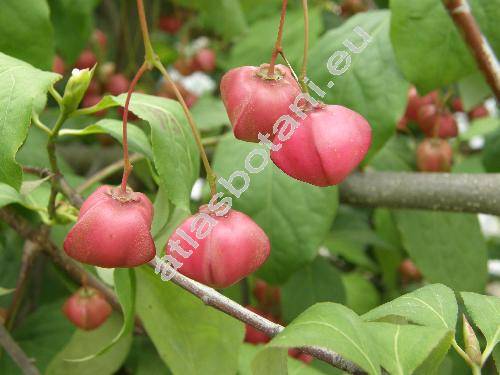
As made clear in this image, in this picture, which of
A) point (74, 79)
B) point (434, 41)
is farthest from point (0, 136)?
point (434, 41)

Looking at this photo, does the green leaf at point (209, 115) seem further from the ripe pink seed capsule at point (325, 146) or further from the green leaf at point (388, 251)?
the ripe pink seed capsule at point (325, 146)

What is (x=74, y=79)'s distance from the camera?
729 mm

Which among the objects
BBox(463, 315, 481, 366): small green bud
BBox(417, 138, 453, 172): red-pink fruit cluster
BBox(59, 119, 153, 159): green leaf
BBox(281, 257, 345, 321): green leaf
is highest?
BBox(463, 315, 481, 366): small green bud

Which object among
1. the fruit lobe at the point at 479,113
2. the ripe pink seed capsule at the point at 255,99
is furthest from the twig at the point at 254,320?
the fruit lobe at the point at 479,113

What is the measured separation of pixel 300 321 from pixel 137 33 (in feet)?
3.82

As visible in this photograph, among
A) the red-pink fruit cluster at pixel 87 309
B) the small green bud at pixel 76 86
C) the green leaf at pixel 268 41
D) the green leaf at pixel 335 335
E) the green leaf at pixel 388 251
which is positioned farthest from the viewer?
the green leaf at pixel 388 251

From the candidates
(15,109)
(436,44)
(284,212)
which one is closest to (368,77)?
(436,44)

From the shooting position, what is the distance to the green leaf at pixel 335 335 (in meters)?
0.51

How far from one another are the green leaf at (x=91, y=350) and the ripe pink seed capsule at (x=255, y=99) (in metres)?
0.38

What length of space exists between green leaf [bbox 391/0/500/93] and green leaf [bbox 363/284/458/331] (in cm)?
42

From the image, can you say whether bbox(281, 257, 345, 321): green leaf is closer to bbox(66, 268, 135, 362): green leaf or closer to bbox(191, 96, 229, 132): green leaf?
bbox(191, 96, 229, 132): green leaf

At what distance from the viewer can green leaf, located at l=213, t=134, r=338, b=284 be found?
0.98 metres

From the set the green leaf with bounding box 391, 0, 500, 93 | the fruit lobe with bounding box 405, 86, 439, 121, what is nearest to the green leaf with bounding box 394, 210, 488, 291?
the fruit lobe with bounding box 405, 86, 439, 121

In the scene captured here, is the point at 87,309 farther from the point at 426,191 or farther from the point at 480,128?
the point at 480,128
